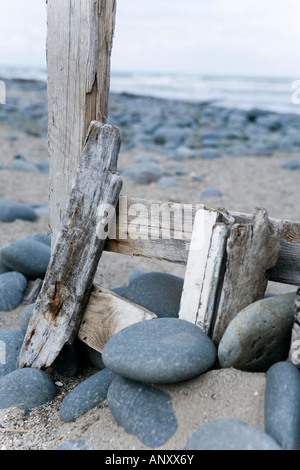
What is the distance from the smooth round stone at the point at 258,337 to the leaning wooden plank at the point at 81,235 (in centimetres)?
94

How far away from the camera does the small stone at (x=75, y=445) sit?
2.36 meters

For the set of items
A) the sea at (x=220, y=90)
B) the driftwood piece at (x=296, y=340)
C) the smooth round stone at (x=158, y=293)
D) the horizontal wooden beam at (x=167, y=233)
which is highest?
the horizontal wooden beam at (x=167, y=233)

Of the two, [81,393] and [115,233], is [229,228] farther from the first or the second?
[81,393]

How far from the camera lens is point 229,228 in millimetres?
2738

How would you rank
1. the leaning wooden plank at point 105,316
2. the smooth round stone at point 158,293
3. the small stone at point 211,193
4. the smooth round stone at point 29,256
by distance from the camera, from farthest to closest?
the small stone at point 211,193 < the smooth round stone at point 29,256 < the smooth round stone at point 158,293 < the leaning wooden plank at point 105,316

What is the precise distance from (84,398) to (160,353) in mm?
622

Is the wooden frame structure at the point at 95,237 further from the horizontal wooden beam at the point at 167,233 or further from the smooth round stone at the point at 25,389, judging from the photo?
the smooth round stone at the point at 25,389

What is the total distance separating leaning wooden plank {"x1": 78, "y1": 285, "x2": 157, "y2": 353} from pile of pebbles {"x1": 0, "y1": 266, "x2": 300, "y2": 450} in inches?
9.6

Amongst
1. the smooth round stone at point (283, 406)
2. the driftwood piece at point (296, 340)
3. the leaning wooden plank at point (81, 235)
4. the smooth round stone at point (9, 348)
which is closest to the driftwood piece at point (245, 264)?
the driftwood piece at point (296, 340)

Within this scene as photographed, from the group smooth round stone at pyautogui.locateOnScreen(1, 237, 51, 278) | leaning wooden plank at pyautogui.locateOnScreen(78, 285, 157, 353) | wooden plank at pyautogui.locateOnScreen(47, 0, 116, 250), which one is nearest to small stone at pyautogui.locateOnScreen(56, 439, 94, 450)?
leaning wooden plank at pyautogui.locateOnScreen(78, 285, 157, 353)

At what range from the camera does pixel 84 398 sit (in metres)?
2.69

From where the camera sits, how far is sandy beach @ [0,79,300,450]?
232 cm

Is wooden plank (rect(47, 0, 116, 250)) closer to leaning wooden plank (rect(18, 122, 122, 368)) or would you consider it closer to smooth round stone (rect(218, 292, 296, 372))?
leaning wooden plank (rect(18, 122, 122, 368))

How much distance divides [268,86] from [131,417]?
39.5 m
